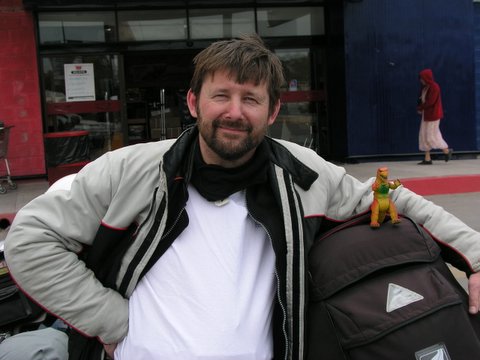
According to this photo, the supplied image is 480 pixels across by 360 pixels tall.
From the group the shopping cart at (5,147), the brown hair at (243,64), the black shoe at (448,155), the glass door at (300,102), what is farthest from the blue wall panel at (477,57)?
the brown hair at (243,64)

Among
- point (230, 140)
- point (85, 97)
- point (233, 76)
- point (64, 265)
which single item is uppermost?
point (85, 97)

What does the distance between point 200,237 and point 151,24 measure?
1004 centimetres

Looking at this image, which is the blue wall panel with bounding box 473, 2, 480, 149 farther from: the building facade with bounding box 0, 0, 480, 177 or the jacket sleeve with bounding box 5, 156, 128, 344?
the jacket sleeve with bounding box 5, 156, 128, 344

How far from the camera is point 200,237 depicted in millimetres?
1931

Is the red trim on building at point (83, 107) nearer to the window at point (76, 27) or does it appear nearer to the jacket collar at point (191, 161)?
the window at point (76, 27)

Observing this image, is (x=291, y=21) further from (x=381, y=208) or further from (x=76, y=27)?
(x=381, y=208)

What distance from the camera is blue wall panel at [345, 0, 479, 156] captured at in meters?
11.6

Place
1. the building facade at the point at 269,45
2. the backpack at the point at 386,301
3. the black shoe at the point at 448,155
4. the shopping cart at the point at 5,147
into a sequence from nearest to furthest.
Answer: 1. the backpack at the point at 386,301
2. the shopping cart at the point at 5,147
3. the building facade at the point at 269,45
4. the black shoe at the point at 448,155

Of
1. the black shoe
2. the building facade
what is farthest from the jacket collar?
the black shoe

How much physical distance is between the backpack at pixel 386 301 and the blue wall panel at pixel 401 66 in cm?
Result: 1014

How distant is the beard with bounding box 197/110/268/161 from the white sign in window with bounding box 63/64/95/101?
31.6ft

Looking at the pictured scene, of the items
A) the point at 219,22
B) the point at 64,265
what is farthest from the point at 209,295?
the point at 219,22

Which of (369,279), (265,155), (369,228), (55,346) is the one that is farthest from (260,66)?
(55,346)

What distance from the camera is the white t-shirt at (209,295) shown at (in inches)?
70.8
